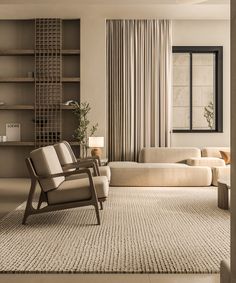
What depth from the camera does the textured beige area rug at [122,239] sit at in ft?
11.5

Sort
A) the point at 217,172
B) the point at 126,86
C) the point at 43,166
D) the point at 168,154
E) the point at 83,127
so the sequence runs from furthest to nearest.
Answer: the point at 126,86 → the point at 83,127 → the point at 168,154 → the point at 217,172 → the point at 43,166

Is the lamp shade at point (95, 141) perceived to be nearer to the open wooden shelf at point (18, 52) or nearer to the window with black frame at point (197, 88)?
the window with black frame at point (197, 88)

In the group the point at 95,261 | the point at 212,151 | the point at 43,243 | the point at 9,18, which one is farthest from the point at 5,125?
the point at 95,261

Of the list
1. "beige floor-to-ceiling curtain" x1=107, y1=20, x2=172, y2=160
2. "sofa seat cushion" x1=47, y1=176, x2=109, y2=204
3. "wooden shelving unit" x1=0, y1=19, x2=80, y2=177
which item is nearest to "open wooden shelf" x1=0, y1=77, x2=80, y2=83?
"wooden shelving unit" x1=0, y1=19, x2=80, y2=177

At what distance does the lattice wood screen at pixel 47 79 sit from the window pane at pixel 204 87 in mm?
2794

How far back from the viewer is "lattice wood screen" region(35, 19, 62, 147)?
9.78 metres

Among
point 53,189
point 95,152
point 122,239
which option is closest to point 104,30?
point 95,152

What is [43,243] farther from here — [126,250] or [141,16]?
[141,16]

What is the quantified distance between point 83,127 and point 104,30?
1.97 m

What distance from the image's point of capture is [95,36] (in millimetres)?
9703

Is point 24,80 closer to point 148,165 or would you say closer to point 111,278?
point 148,165

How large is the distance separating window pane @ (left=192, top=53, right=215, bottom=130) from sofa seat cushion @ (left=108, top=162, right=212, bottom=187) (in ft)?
6.27

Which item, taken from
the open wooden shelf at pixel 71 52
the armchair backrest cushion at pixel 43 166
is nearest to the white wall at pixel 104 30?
the open wooden shelf at pixel 71 52

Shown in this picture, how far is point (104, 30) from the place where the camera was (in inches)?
382
